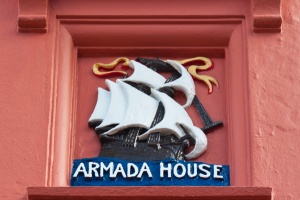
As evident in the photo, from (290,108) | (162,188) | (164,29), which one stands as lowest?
(162,188)

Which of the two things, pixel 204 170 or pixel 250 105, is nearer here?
pixel 204 170

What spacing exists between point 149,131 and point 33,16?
0.88m

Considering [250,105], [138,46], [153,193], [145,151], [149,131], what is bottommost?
[153,193]

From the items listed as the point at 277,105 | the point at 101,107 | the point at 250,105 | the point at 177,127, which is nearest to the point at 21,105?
the point at 101,107

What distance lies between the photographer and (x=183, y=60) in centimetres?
662

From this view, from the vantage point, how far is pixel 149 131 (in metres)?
6.32

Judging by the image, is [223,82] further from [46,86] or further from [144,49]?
[46,86]

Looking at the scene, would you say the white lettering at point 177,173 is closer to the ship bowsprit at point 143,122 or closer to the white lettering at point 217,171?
the ship bowsprit at point 143,122

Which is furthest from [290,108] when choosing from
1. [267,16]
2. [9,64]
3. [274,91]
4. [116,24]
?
[9,64]

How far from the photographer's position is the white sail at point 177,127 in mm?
6281

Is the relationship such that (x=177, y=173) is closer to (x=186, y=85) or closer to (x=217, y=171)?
(x=217, y=171)

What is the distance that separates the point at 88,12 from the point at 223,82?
80 cm

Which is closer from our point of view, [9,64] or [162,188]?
[162,188]

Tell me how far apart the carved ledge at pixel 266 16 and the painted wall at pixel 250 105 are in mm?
42
